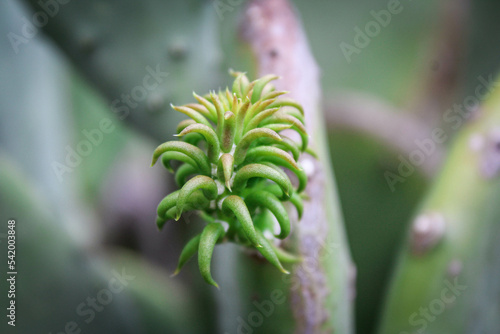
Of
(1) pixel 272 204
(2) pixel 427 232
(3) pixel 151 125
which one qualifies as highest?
(3) pixel 151 125

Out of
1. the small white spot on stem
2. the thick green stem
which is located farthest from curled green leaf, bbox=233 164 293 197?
the small white spot on stem

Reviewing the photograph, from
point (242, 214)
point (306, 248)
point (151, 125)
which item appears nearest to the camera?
point (242, 214)

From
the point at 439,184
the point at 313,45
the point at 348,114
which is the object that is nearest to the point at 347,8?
the point at 313,45

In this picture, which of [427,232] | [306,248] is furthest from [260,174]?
[427,232]

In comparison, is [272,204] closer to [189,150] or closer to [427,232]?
[189,150]

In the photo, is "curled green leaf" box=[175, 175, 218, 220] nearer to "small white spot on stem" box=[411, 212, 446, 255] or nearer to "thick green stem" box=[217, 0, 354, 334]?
"thick green stem" box=[217, 0, 354, 334]

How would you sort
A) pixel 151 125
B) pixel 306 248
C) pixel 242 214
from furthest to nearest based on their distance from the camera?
1. pixel 151 125
2. pixel 306 248
3. pixel 242 214
